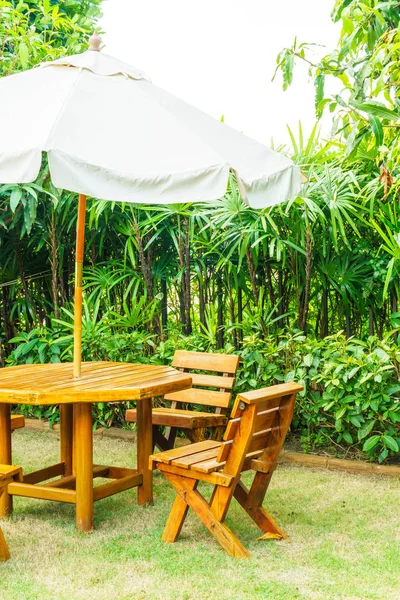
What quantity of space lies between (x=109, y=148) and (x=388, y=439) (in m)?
2.52

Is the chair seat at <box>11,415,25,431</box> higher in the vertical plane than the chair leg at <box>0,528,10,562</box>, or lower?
higher

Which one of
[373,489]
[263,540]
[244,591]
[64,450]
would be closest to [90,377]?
[64,450]

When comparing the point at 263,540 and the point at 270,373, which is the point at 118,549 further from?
the point at 270,373

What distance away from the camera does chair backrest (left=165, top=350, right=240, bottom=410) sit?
Result: 453cm

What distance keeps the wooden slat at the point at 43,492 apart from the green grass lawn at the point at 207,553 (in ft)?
0.47

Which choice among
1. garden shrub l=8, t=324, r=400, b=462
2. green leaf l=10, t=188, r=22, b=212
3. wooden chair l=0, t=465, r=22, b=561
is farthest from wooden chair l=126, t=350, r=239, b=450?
green leaf l=10, t=188, r=22, b=212

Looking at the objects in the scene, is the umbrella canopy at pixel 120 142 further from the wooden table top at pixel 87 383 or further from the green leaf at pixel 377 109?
the wooden table top at pixel 87 383

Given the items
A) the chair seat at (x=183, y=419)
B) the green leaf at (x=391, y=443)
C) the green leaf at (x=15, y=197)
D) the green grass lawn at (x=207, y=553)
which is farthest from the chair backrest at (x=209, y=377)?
the green leaf at (x=15, y=197)

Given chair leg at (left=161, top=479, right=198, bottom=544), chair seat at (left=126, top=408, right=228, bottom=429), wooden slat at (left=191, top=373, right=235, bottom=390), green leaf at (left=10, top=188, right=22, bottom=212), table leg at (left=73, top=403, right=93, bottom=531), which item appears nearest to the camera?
chair leg at (left=161, top=479, right=198, bottom=544)

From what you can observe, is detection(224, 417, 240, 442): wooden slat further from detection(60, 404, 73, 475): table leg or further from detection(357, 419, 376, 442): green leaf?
detection(357, 419, 376, 442): green leaf

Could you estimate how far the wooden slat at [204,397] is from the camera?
4516 mm

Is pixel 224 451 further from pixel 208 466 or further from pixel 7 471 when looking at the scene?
pixel 7 471

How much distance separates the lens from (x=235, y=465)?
3061mm

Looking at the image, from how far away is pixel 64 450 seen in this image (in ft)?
13.4
